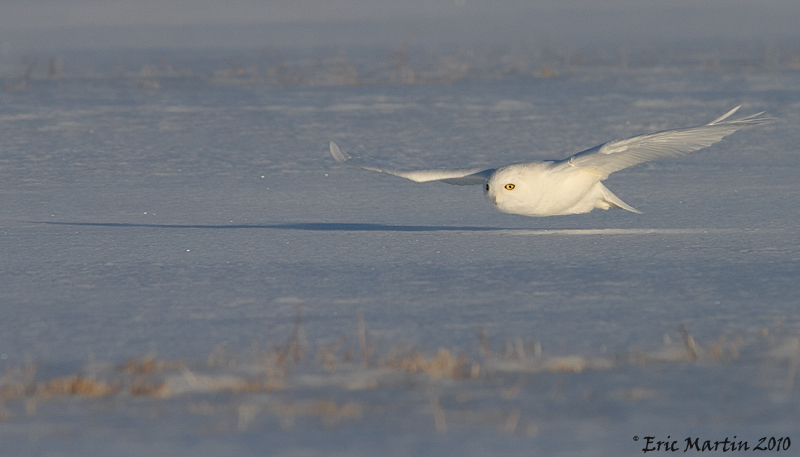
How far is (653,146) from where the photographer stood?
5.27 meters

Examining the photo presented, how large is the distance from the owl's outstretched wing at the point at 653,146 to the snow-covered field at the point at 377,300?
1.39ft

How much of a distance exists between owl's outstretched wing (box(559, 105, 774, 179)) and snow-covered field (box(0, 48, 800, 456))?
1.39 ft

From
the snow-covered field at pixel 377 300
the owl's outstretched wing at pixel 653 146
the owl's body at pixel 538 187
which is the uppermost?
the owl's outstretched wing at pixel 653 146

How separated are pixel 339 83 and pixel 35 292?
9990mm

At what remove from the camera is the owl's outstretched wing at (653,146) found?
505 centimetres

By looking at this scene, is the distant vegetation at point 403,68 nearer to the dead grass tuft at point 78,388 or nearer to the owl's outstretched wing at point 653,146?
the owl's outstretched wing at point 653,146

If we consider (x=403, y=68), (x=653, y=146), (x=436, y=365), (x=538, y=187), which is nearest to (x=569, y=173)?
(x=538, y=187)

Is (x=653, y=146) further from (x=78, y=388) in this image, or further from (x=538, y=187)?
(x=78, y=388)

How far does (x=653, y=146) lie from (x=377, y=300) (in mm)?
2013

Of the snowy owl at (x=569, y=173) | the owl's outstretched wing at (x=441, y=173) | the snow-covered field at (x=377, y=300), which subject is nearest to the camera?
the snow-covered field at (x=377, y=300)

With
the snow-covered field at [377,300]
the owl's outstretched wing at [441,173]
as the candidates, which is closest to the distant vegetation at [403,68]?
the snow-covered field at [377,300]

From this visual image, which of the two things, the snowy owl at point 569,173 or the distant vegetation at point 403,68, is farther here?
the distant vegetation at point 403,68

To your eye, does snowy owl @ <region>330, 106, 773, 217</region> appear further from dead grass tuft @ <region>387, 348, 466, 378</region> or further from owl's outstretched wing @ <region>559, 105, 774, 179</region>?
dead grass tuft @ <region>387, 348, 466, 378</region>

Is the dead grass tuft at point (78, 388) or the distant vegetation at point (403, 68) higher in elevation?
the distant vegetation at point (403, 68)
